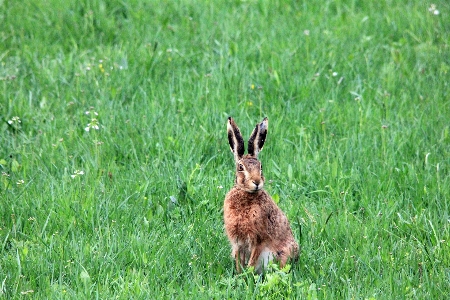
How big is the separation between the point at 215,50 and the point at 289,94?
1117 mm

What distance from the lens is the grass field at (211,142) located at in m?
4.91

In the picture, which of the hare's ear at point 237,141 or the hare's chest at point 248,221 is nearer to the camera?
the hare's chest at point 248,221

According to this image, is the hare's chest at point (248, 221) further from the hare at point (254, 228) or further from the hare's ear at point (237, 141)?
the hare's ear at point (237, 141)

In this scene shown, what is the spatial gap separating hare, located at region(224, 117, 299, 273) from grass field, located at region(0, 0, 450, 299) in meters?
0.15

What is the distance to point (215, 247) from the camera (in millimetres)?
5293

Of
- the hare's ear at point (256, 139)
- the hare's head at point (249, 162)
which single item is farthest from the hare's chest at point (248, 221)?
the hare's ear at point (256, 139)

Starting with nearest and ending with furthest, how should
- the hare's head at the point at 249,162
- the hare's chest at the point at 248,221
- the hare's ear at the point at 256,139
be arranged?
the hare's head at the point at 249,162, the hare's chest at the point at 248,221, the hare's ear at the point at 256,139

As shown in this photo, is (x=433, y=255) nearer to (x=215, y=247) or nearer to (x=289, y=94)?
(x=215, y=247)

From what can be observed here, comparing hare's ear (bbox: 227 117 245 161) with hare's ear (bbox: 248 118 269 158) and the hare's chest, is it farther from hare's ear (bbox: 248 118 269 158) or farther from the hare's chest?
the hare's chest

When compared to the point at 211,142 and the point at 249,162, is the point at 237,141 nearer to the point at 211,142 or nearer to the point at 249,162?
the point at 249,162

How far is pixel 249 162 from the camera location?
16.1 feet

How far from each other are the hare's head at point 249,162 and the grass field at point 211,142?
579 mm

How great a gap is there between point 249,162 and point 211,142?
1657 millimetres

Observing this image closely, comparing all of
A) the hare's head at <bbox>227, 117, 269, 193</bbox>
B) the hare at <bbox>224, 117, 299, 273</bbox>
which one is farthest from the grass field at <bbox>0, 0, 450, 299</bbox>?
the hare's head at <bbox>227, 117, 269, 193</bbox>
